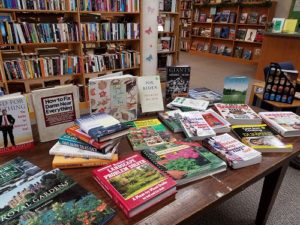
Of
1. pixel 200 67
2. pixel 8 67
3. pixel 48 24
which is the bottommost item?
pixel 200 67

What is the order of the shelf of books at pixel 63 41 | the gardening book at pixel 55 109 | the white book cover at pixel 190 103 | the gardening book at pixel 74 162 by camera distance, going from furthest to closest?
1. the shelf of books at pixel 63 41
2. the white book cover at pixel 190 103
3. the gardening book at pixel 55 109
4. the gardening book at pixel 74 162

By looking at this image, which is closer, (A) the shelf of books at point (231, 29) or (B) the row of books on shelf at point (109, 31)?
(B) the row of books on shelf at point (109, 31)

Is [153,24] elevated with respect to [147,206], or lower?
elevated

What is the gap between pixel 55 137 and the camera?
44.6 inches

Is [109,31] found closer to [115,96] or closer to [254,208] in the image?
[115,96]

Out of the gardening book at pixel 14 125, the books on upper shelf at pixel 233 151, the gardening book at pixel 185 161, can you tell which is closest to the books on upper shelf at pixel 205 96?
the books on upper shelf at pixel 233 151

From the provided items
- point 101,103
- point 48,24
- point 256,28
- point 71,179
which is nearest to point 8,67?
point 48,24

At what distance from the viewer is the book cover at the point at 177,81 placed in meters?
1.56

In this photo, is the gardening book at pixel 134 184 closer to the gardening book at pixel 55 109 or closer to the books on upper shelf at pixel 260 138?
the gardening book at pixel 55 109

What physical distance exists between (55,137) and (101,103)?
0.92ft

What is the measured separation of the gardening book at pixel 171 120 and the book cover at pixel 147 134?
0.03 m

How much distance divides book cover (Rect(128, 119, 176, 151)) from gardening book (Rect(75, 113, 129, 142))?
0.46ft

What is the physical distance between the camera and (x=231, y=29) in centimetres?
688

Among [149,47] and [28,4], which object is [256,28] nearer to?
[149,47]
